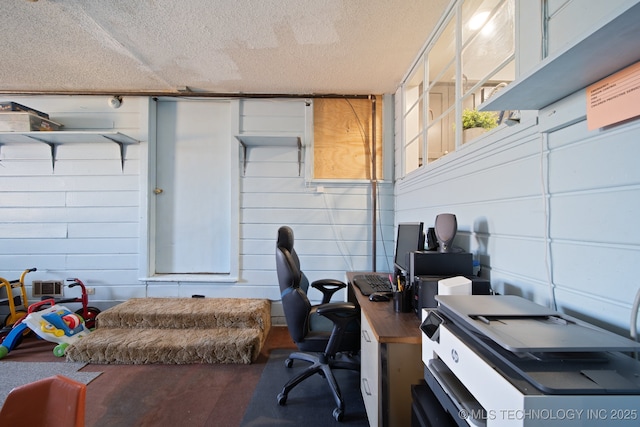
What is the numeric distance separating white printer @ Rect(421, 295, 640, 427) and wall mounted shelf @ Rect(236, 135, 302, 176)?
2.40 metres

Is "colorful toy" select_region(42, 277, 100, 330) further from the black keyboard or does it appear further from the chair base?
the black keyboard

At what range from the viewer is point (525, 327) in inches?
25.9

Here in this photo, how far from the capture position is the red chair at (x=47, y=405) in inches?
33.9

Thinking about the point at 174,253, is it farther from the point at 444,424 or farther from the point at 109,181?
the point at 444,424

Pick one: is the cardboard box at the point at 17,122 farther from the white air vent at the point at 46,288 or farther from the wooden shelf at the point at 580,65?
the wooden shelf at the point at 580,65

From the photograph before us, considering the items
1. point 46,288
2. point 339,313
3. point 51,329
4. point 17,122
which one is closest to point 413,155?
point 339,313

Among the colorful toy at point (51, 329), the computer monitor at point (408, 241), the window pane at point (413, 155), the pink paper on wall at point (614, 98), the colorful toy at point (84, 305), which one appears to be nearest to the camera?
the pink paper on wall at point (614, 98)

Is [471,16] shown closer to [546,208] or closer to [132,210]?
[546,208]

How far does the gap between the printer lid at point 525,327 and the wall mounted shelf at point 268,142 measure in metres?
2.34

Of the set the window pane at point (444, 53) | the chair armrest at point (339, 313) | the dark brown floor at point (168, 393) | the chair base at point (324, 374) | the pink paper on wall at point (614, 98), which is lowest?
the dark brown floor at point (168, 393)

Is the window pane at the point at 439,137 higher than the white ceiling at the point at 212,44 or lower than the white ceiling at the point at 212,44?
lower

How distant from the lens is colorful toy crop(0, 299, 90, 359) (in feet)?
7.43

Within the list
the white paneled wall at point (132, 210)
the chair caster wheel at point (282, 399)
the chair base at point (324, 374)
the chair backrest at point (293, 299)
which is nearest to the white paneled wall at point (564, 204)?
the chair backrest at point (293, 299)

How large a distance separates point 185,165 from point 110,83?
1.15 metres
